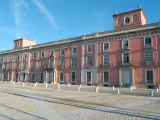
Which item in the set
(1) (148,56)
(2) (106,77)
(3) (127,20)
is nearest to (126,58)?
(1) (148,56)

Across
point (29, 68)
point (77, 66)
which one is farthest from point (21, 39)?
point (77, 66)

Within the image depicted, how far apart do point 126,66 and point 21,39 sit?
3619 centimetres

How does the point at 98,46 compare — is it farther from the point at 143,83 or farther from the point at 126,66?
the point at 143,83

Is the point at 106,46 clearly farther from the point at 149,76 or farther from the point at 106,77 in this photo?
the point at 149,76

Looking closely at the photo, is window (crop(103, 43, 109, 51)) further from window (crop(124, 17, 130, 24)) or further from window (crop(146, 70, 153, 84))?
window (crop(146, 70, 153, 84))

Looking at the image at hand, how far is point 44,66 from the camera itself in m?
40.4

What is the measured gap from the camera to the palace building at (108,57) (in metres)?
26.8

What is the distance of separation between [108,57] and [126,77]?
17.5 feet

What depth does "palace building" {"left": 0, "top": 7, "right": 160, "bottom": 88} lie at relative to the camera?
2680cm

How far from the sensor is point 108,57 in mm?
30922

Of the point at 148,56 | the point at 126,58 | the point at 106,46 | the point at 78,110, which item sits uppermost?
the point at 106,46

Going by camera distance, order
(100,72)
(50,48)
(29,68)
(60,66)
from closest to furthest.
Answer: (100,72) → (60,66) → (50,48) → (29,68)

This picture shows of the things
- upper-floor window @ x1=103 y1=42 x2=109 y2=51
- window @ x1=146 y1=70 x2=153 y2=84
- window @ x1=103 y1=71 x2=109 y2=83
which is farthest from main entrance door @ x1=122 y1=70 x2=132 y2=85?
upper-floor window @ x1=103 y1=42 x2=109 y2=51

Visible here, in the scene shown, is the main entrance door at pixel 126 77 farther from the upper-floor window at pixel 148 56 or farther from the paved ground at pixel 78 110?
the paved ground at pixel 78 110
